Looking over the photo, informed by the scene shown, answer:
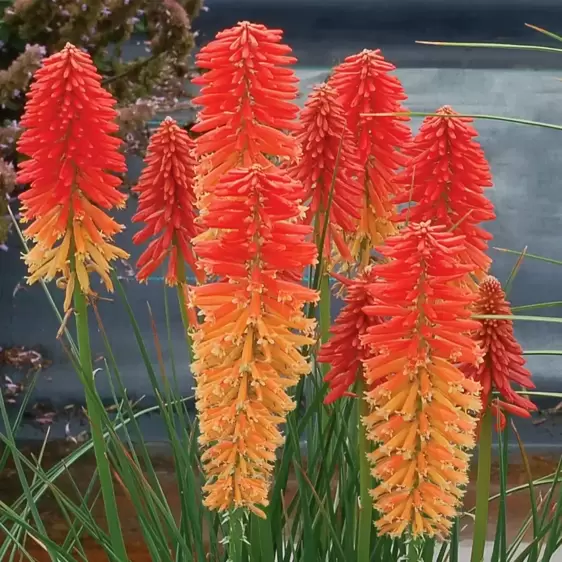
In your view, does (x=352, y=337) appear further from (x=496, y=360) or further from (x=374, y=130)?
(x=374, y=130)

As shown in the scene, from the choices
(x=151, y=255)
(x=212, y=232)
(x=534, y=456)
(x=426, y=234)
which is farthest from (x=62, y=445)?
(x=426, y=234)

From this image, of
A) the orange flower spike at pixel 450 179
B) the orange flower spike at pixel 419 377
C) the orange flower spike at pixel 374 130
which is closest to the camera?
the orange flower spike at pixel 419 377

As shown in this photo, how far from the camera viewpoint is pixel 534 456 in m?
2.65

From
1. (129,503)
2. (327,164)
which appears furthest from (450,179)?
(129,503)

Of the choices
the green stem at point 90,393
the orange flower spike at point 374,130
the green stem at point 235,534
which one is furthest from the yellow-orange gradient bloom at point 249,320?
the orange flower spike at point 374,130

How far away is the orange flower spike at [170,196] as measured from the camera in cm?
90

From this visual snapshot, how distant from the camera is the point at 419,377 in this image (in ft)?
2.20

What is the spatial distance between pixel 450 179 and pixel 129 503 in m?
1.73

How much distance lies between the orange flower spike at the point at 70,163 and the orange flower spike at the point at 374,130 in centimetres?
27

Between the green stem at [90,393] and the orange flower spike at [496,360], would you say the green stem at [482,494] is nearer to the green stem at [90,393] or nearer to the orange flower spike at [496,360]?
the orange flower spike at [496,360]

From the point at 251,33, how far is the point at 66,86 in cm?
17

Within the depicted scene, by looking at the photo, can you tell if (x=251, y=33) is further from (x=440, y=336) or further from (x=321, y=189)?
(x=440, y=336)

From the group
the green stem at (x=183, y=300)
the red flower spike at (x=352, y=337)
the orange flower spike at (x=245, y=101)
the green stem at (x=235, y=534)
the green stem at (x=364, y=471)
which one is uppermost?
the orange flower spike at (x=245, y=101)

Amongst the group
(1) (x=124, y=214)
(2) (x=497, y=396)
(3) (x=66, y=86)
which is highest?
(3) (x=66, y=86)
